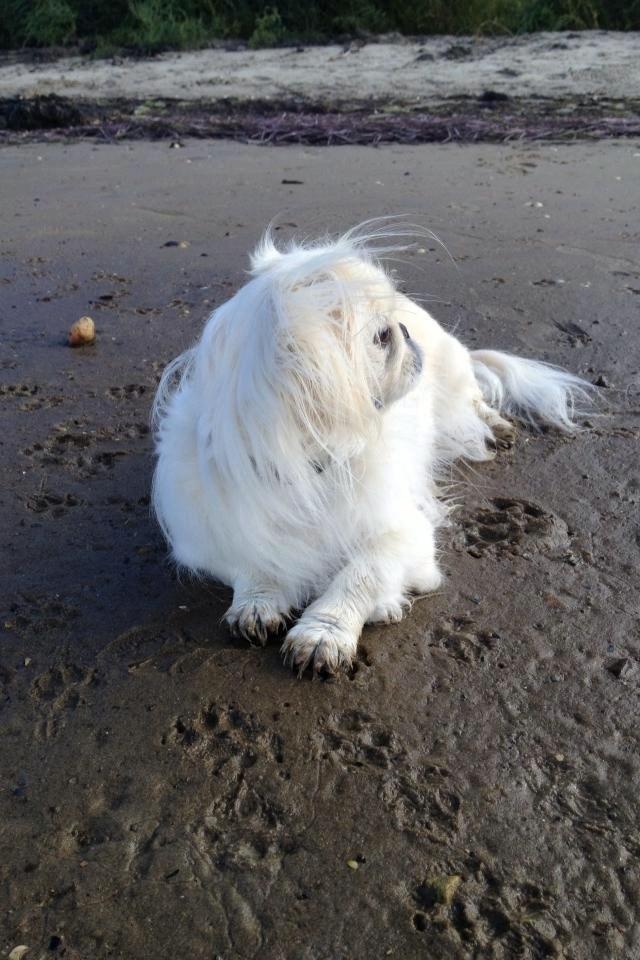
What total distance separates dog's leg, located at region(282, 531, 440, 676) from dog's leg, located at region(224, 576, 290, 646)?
9 centimetres

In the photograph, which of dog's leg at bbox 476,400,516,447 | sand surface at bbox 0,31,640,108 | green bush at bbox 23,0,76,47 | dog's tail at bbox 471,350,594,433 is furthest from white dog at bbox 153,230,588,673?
green bush at bbox 23,0,76,47

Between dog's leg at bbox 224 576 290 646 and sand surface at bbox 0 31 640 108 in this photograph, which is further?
sand surface at bbox 0 31 640 108

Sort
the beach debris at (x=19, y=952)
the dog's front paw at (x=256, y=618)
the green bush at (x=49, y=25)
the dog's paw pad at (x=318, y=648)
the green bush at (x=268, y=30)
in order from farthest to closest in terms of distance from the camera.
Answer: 1. the green bush at (x=49, y=25)
2. the green bush at (x=268, y=30)
3. the dog's front paw at (x=256, y=618)
4. the dog's paw pad at (x=318, y=648)
5. the beach debris at (x=19, y=952)

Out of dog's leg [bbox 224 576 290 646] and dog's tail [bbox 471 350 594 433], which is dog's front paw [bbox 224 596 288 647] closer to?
dog's leg [bbox 224 576 290 646]

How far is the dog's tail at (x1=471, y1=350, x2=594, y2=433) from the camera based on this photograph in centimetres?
422

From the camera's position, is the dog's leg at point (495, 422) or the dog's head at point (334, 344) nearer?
the dog's head at point (334, 344)

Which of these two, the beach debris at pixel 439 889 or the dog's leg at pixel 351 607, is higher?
the beach debris at pixel 439 889

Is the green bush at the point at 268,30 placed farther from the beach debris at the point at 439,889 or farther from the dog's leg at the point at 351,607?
the beach debris at the point at 439,889

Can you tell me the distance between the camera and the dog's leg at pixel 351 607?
2691mm

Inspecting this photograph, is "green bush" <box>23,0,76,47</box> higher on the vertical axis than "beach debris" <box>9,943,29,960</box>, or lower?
lower

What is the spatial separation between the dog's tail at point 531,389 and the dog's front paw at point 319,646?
71.8 inches

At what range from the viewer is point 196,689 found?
103 inches

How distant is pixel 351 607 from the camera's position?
2.86m

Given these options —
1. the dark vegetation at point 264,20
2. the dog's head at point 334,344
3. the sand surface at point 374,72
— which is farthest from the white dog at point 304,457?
the dark vegetation at point 264,20
